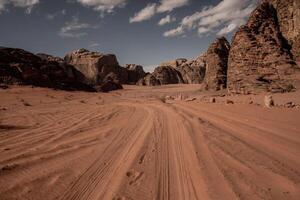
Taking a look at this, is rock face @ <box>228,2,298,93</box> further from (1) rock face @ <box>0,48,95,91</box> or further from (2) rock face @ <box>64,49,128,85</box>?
(2) rock face @ <box>64,49,128,85</box>

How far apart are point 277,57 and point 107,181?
17.0 m

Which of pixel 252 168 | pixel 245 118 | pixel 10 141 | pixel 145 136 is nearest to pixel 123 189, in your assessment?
pixel 252 168

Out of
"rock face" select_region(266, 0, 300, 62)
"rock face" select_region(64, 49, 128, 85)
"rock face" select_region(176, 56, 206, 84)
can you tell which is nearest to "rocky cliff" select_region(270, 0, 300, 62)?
"rock face" select_region(266, 0, 300, 62)

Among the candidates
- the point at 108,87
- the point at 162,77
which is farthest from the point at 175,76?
the point at 108,87

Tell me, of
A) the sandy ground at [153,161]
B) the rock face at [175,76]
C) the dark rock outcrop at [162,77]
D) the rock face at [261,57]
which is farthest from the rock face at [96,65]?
the sandy ground at [153,161]

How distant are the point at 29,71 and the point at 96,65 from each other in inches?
1316

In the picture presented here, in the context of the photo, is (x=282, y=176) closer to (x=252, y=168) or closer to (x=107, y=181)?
(x=252, y=168)

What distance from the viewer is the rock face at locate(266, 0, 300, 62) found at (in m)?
17.4

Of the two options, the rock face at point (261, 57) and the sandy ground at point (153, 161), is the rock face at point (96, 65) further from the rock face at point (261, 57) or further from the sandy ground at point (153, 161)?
the sandy ground at point (153, 161)

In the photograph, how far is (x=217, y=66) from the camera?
27812 millimetres

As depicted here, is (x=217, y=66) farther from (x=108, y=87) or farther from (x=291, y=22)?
(x=108, y=87)

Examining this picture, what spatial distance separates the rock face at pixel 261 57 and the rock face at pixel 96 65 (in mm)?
40378

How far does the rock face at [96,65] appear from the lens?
5878 cm

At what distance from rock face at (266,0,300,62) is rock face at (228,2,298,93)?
0.35 metres
